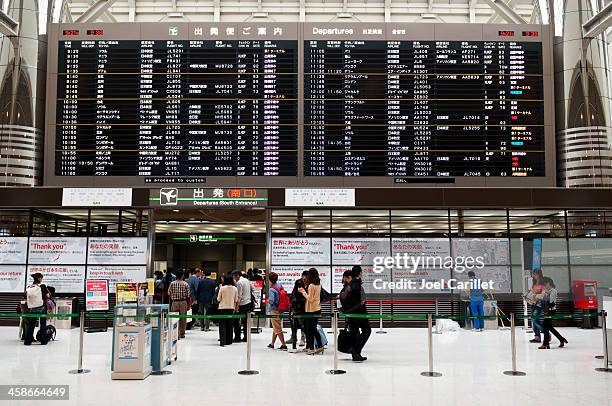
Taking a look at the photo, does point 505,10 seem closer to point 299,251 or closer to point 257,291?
point 299,251

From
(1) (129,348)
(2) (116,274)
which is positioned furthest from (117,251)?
(1) (129,348)

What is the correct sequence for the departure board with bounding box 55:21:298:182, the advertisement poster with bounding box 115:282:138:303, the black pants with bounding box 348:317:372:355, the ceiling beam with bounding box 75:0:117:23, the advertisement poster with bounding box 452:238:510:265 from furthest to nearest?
the ceiling beam with bounding box 75:0:117:23
the advertisement poster with bounding box 452:238:510:265
the departure board with bounding box 55:21:298:182
the advertisement poster with bounding box 115:282:138:303
the black pants with bounding box 348:317:372:355

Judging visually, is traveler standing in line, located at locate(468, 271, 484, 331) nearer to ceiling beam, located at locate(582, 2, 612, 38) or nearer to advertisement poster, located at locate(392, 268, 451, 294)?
advertisement poster, located at locate(392, 268, 451, 294)

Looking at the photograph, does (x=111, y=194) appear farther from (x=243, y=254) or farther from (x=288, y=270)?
(x=243, y=254)

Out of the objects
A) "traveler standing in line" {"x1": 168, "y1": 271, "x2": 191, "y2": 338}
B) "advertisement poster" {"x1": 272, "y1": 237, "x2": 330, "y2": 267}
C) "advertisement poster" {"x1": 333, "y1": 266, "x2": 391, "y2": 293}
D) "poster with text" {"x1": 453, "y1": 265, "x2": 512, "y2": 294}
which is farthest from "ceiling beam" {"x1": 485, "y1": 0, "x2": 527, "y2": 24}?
"traveler standing in line" {"x1": 168, "y1": 271, "x2": 191, "y2": 338}

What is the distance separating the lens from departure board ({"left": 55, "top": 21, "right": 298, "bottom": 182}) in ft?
48.4

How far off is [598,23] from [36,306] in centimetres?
1498

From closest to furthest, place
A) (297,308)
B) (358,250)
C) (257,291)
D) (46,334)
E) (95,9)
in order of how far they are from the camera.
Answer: (297,308), (46,334), (358,250), (257,291), (95,9)

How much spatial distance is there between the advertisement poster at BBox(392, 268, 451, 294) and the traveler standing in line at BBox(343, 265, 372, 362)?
5.18 m

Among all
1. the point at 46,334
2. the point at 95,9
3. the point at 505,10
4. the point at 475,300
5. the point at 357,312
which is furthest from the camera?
the point at 95,9

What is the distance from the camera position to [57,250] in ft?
48.3

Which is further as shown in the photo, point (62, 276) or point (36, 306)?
point (62, 276)

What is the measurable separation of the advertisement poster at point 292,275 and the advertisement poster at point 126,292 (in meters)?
3.41

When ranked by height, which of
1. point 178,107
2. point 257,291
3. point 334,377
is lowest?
point 334,377
